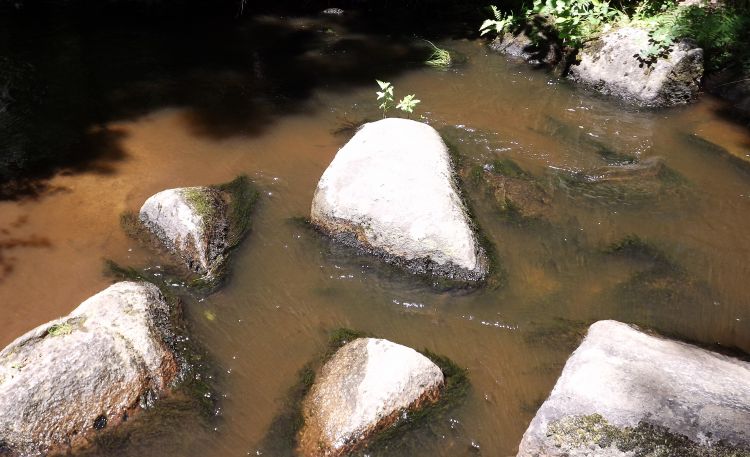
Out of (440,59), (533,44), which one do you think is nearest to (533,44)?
(533,44)

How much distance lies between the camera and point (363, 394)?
326 centimetres

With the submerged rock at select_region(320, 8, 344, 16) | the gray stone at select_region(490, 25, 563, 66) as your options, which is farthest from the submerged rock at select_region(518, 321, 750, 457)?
the submerged rock at select_region(320, 8, 344, 16)

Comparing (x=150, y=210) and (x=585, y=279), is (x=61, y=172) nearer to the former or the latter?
(x=150, y=210)

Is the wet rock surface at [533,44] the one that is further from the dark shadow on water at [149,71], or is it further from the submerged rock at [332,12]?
the submerged rock at [332,12]

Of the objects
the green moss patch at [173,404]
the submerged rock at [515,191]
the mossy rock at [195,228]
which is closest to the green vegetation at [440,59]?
the submerged rock at [515,191]

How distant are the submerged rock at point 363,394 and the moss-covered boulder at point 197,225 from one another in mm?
1353

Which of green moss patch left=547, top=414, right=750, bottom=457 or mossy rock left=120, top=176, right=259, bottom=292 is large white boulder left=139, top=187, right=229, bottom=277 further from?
green moss patch left=547, top=414, right=750, bottom=457

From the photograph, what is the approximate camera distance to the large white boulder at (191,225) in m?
4.34

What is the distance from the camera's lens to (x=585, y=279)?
4426 mm

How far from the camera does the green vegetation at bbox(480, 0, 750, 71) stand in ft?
22.9

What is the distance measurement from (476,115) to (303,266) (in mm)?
3109

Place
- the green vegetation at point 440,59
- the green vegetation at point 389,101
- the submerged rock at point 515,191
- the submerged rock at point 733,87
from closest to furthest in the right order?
the submerged rock at point 515,191, the green vegetation at point 389,101, the submerged rock at point 733,87, the green vegetation at point 440,59

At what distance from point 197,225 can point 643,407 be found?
10.6ft

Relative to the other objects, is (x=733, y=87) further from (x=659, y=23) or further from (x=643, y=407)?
(x=643, y=407)
